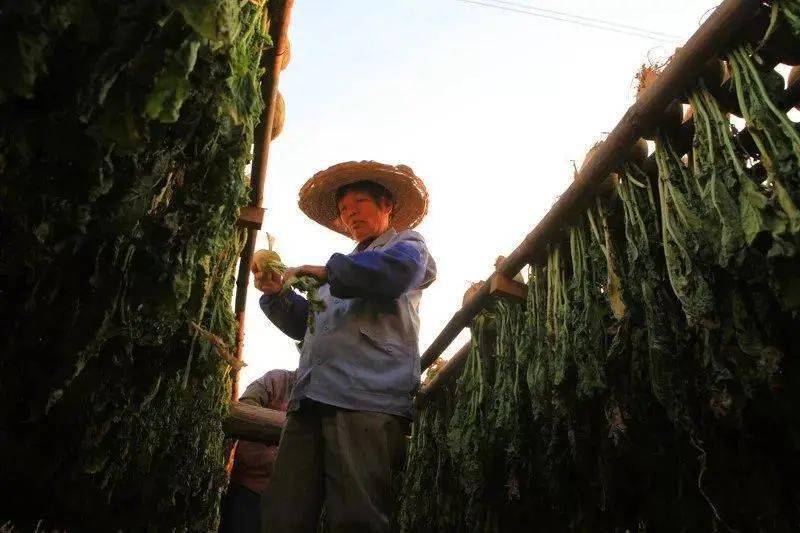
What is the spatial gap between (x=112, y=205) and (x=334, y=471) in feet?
6.13

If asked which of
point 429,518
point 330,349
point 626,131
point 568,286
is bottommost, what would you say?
point 429,518

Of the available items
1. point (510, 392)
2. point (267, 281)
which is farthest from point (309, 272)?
point (510, 392)

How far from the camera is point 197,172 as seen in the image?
1611mm

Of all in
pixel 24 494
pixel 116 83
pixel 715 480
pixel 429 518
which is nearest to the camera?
pixel 116 83

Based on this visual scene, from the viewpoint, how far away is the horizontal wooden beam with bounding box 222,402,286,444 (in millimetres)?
4688

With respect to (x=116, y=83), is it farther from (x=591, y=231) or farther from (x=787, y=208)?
(x=591, y=231)

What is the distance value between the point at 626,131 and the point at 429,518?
116 inches

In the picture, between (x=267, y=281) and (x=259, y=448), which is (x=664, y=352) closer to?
(x=267, y=281)

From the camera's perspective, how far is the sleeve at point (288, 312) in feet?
12.3

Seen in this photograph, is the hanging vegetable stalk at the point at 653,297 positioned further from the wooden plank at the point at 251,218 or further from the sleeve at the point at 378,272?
the wooden plank at the point at 251,218

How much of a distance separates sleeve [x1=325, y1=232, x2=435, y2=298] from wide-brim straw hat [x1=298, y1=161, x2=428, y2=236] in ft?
2.53

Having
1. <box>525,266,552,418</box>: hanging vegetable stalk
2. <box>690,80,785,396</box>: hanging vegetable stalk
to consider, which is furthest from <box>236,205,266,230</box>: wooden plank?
<box>690,80,785,396</box>: hanging vegetable stalk

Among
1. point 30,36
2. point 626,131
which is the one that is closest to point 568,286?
point 626,131

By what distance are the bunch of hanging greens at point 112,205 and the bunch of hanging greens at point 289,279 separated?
1.29 feet
